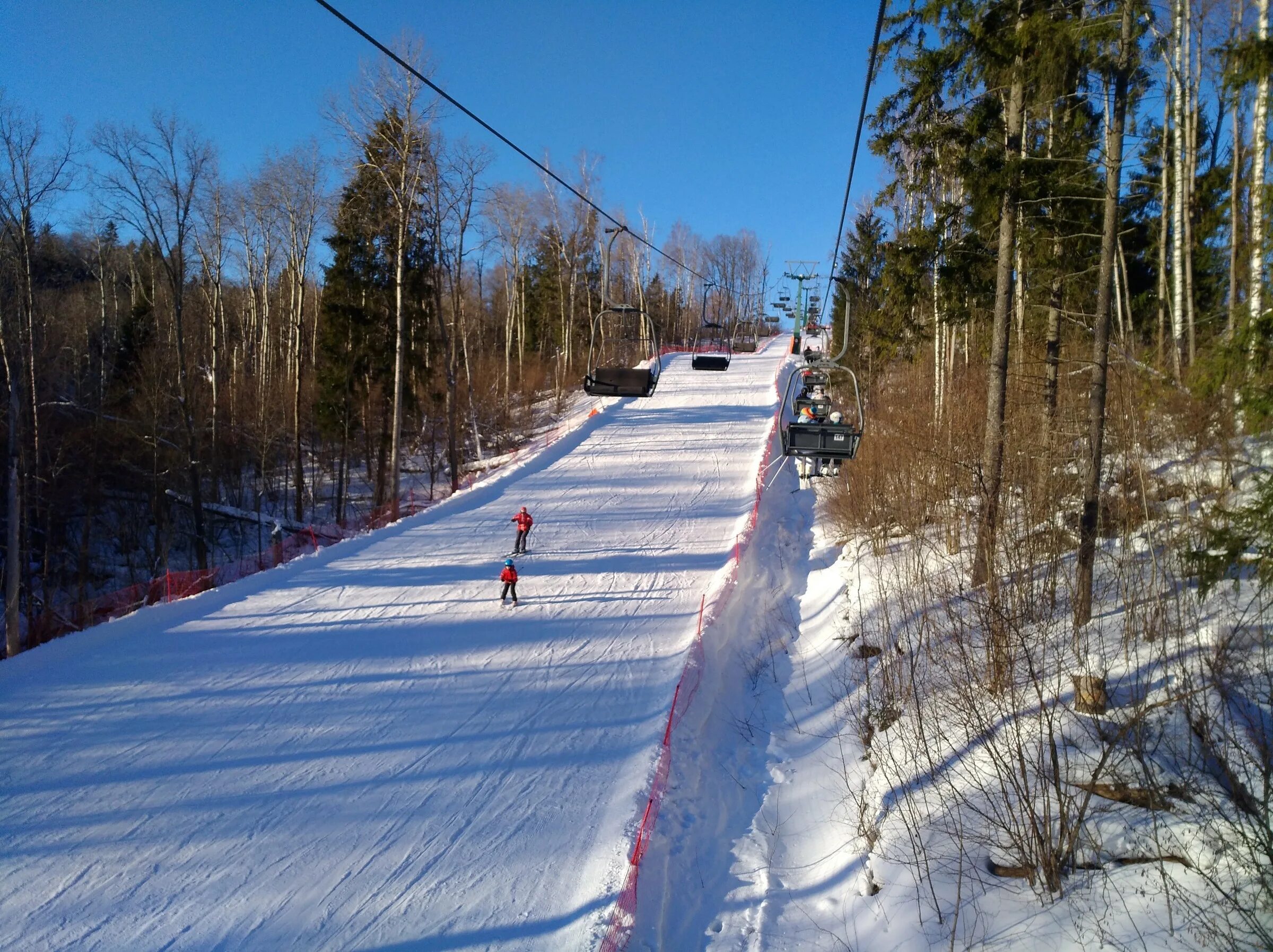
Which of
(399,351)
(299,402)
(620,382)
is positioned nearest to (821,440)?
(620,382)

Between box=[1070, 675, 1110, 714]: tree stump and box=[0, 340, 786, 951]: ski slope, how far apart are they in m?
4.89

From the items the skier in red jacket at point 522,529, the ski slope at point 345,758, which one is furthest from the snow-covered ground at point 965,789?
the skier in red jacket at point 522,529

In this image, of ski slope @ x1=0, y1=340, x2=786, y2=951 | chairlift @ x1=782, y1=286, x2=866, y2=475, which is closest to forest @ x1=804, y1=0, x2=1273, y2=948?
chairlift @ x1=782, y1=286, x2=866, y2=475

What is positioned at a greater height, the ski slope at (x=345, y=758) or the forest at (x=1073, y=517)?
the forest at (x=1073, y=517)

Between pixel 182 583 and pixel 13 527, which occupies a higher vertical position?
pixel 13 527

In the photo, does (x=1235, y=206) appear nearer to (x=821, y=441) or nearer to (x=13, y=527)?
(x=821, y=441)

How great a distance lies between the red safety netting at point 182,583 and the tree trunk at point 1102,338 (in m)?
15.6

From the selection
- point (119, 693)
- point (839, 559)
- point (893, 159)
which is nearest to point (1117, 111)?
point (893, 159)

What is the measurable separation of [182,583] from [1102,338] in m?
17.0

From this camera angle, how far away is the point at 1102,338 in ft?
28.9

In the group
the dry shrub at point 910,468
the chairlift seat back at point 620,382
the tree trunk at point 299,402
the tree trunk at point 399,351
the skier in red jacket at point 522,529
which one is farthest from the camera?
the tree trunk at point 299,402

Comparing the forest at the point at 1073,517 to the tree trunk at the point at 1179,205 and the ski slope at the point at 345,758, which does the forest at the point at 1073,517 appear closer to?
the tree trunk at the point at 1179,205

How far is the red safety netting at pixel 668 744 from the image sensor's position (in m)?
6.67

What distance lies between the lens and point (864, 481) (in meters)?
17.4
